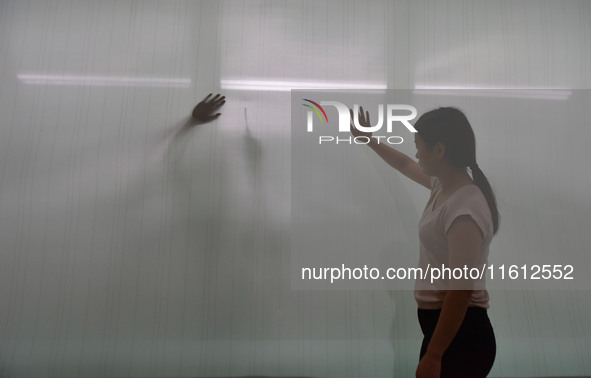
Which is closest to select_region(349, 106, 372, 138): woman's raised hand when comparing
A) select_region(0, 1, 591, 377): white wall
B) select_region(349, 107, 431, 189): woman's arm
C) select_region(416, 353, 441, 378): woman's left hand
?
select_region(349, 107, 431, 189): woman's arm

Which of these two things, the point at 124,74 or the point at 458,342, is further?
the point at 124,74

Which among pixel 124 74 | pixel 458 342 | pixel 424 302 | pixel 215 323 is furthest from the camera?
pixel 124 74

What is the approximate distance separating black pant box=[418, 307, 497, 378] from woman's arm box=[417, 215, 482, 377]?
25 mm

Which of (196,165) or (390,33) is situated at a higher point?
(390,33)

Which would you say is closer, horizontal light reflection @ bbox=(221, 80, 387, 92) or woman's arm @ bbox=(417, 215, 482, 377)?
woman's arm @ bbox=(417, 215, 482, 377)

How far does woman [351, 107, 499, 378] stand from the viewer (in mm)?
1382

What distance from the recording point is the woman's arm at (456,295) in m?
1.37

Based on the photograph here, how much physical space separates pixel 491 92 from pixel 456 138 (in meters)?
0.38

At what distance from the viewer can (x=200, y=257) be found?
1.69 meters

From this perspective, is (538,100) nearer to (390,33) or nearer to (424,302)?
(390,33)

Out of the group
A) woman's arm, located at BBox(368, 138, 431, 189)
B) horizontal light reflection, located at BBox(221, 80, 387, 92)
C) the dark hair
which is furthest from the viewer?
horizontal light reflection, located at BBox(221, 80, 387, 92)

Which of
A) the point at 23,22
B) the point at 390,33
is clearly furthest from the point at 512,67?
the point at 23,22

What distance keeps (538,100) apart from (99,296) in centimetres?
212

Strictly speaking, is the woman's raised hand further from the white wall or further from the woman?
the woman
